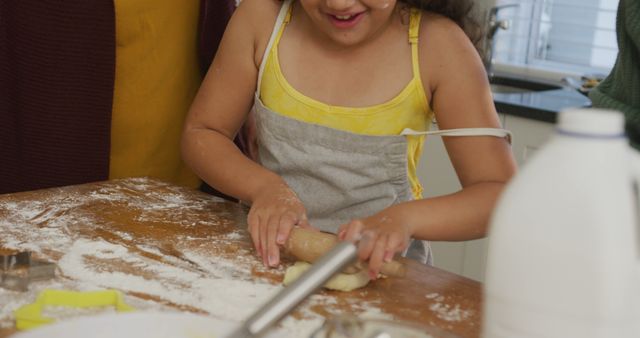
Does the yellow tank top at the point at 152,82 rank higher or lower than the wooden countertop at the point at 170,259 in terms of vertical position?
higher

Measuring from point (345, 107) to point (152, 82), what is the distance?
1.79 ft

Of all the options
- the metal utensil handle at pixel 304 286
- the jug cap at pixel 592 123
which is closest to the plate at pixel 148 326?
the metal utensil handle at pixel 304 286

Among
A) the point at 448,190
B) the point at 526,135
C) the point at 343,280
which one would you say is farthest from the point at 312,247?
the point at 448,190

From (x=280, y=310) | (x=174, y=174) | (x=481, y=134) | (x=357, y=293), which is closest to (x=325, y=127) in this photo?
(x=481, y=134)

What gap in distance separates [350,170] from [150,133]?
61 centimetres

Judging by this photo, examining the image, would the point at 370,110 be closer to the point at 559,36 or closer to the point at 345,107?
the point at 345,107

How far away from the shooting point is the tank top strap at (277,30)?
1.58 m

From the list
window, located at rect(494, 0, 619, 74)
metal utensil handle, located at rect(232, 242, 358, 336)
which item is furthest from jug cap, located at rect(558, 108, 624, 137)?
window, located at rect(494, 0, 619, 74)

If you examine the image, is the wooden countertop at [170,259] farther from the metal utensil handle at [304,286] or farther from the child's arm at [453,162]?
the metal utensil handle at [304,286]

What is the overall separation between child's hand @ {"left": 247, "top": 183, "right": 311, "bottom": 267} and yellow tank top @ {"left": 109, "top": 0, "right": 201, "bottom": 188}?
0.66 metres

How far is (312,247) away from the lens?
3.77 feet

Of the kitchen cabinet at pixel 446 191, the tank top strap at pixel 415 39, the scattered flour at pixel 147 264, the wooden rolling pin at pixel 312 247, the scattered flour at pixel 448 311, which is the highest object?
the tank top strap at pixel 415 39

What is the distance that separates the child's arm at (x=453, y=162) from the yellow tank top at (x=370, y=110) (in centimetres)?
2

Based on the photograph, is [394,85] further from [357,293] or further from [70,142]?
[70,142]
